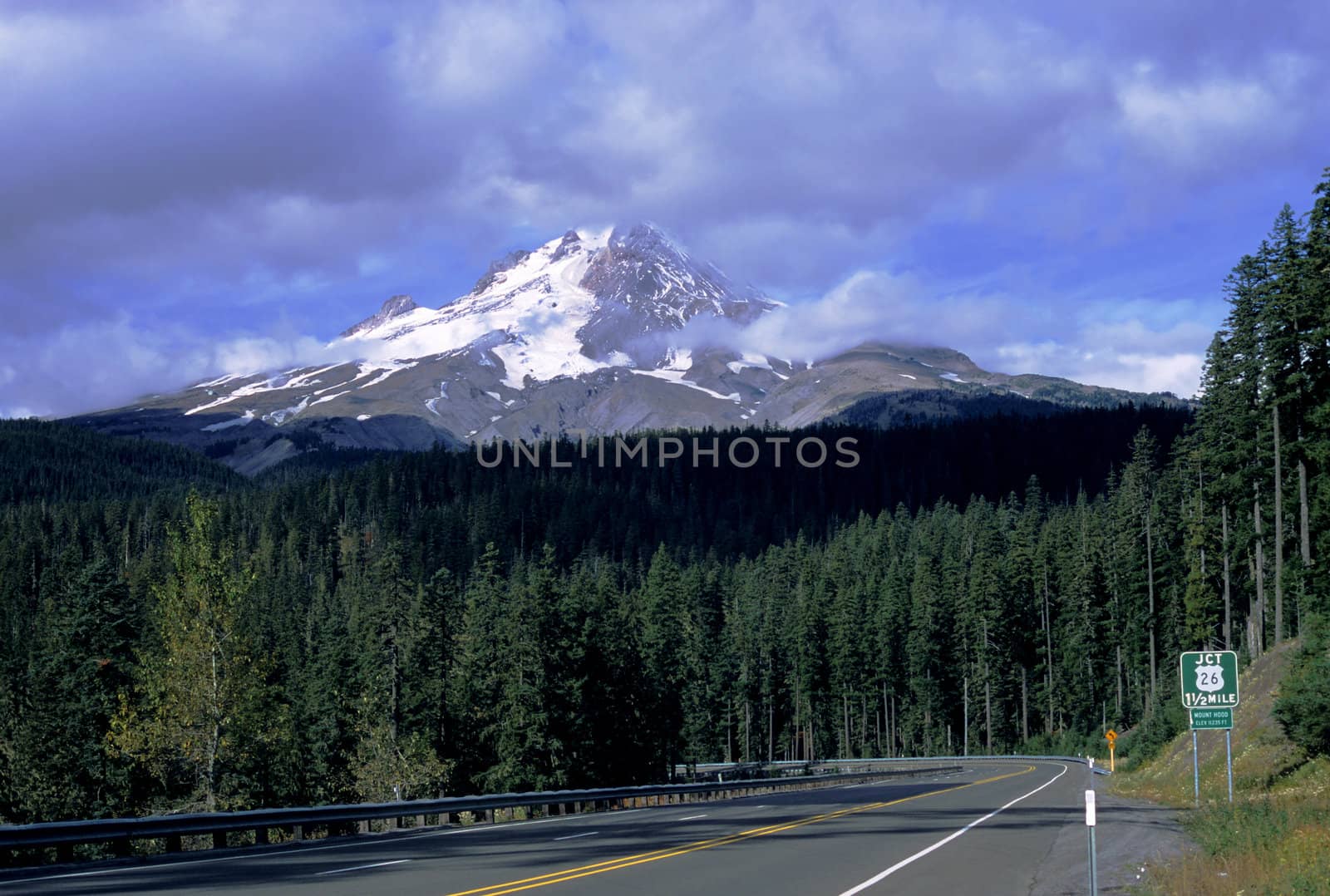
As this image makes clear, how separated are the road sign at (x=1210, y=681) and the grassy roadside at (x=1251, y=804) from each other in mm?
2233

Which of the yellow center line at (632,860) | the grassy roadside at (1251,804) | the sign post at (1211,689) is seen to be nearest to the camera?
the yellow center line at (632,860)

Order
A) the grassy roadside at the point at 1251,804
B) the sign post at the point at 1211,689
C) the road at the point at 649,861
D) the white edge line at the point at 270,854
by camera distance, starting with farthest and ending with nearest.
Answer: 1. the sign post at the point at 1211,689
2. the white edge line at the point at 270,854
3. the road at the point at 649,861
4. the grassy roadside at the point at 1251,804

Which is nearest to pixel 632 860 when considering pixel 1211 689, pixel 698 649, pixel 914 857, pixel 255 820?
pixel 914 857

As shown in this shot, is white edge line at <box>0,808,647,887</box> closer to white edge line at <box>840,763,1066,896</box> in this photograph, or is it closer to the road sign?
white edge line at <box>840,763,1066,896</box>

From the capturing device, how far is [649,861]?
18531 millimetres

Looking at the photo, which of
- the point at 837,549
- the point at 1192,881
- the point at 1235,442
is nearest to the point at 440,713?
the point at 1235,442

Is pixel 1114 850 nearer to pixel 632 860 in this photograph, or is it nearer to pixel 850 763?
pixel 632 860

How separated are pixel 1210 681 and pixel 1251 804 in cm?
387

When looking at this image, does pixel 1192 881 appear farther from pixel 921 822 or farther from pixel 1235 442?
pixel 1235 442

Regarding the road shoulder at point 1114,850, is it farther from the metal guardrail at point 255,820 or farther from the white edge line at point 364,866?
the metal guardrail at point 255,820

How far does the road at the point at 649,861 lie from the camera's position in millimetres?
15094

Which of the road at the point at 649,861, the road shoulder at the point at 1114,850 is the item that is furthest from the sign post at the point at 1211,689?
the road at the point at 649,861

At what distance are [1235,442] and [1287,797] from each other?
30.8 meters

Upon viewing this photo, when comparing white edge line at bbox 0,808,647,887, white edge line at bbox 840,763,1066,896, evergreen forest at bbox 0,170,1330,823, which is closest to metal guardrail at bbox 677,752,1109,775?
evergreen forest at bbox 0,170,1330,823
